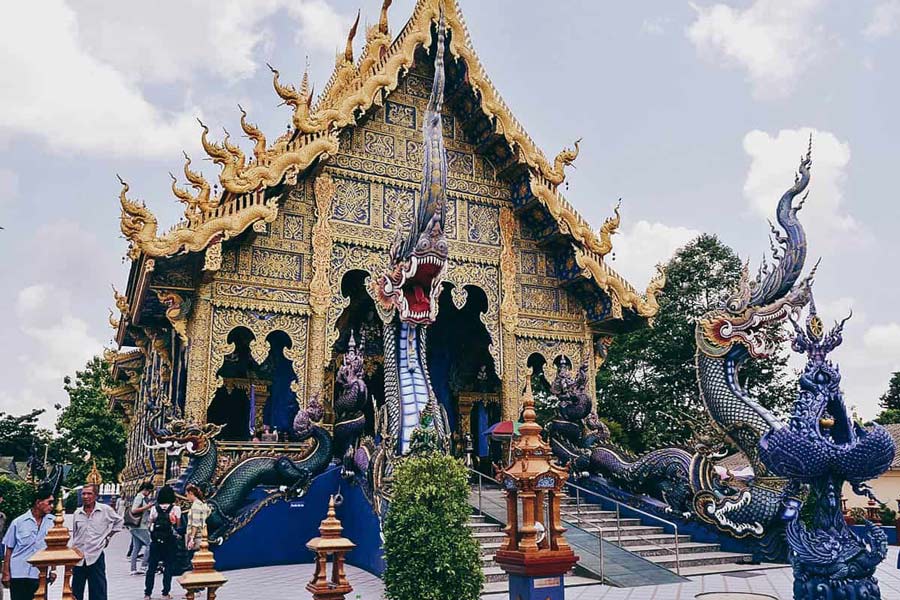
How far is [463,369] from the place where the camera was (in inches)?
575

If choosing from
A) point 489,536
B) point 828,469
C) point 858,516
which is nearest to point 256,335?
point 489,536

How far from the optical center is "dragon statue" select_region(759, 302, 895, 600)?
5.61 metres

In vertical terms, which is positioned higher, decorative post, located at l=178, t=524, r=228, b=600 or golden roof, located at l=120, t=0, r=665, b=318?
golden roof, located at l=120, t=0, r=665, b=318

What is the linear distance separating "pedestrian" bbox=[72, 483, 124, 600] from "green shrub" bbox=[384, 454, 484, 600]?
7.16ft

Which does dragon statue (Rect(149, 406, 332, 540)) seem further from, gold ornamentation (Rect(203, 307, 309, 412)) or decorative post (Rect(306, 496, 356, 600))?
decorative post (Rect(306, 496, 356, 600))

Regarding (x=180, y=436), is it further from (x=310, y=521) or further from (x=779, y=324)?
(x=779, y=324)

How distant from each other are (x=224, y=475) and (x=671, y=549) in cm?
563

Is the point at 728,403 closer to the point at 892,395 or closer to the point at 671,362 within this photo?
the point at 671,362

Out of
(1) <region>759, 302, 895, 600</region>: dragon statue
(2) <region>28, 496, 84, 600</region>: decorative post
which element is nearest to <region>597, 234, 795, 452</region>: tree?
(1) <region>759, 302, 895, 600</region>: dragon statue

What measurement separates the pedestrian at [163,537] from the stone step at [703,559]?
18.0ft

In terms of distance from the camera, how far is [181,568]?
881 cm

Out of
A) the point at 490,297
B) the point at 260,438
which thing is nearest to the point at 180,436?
the point at 260,438

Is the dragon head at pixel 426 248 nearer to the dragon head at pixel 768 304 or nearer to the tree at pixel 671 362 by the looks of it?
the dragon head at pixel 768 304

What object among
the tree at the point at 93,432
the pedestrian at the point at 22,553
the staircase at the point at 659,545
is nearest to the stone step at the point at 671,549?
the staircase at the point at 659,545
